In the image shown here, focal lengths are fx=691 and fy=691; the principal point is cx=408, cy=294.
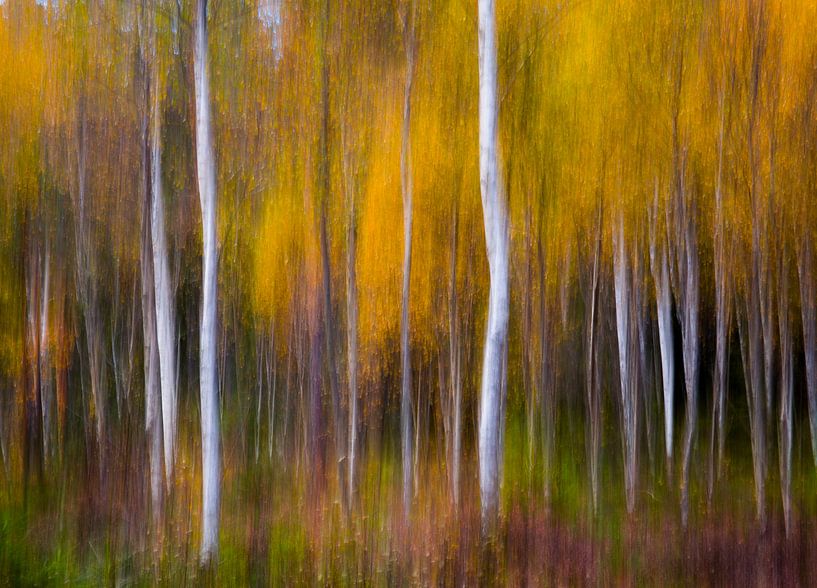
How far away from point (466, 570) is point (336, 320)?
35.4ft

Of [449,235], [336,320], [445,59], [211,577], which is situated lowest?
[211,577]

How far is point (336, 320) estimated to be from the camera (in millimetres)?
16047

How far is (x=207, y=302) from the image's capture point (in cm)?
745

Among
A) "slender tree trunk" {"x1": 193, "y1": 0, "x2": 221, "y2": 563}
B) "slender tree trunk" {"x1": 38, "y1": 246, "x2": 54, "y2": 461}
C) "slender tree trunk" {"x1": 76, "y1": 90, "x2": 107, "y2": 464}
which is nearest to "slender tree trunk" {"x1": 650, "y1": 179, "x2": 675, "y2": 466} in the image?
"slender tree trunk" {"x1": 193, "y1": 0, "x2": 221, "y2": 563}

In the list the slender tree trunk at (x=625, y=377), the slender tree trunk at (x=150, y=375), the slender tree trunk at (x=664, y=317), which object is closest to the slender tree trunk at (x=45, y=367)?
the slender tree trunk at (x=150, y=375)

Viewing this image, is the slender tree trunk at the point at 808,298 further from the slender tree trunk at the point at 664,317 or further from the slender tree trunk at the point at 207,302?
the slender tree trunk at the point at 207,302

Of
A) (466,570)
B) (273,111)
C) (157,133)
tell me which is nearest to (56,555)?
(466,570)

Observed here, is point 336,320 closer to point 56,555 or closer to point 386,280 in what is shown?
point 386,280

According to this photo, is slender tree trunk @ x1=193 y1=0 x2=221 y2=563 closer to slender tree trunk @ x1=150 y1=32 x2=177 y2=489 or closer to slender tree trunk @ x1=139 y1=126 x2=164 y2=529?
slender tree trunk @ x1=139 y1=126 x2=164 y2=529

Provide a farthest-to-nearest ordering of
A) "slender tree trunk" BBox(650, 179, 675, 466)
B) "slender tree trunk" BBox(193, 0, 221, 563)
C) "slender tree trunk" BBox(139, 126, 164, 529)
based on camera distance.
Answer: "slender tree trunk" BBox(650, 179, 675, 466)
"slender tree trunk" BBox(139, 126, 164, 529)
"slender tree trunk" BBox(193, 0, 221, 563)

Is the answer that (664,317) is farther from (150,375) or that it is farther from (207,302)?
(150,375)

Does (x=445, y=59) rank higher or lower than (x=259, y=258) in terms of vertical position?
higher

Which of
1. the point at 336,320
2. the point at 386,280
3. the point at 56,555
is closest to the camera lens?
the point at 56,555

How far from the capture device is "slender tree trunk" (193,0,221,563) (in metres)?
7.28
